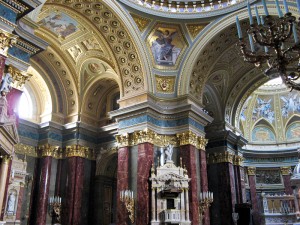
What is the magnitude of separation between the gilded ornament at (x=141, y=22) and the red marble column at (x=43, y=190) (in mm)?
7276

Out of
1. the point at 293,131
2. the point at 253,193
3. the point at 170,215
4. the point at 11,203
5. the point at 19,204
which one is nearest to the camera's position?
the point at 170,215

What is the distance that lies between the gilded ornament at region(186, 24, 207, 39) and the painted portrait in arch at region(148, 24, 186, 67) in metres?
0.43

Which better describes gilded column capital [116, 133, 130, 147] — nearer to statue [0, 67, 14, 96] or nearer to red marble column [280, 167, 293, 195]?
statue [0, 67, 14, 96]

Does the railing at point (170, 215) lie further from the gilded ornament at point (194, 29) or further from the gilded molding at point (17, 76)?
the gilded ornament at point (194, 29)

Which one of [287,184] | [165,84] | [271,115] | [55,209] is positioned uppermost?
[271,115]

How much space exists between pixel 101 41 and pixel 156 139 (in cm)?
492

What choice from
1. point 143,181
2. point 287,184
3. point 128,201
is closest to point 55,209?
point 128,201

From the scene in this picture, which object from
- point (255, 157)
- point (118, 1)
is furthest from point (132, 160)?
point (255, 157)

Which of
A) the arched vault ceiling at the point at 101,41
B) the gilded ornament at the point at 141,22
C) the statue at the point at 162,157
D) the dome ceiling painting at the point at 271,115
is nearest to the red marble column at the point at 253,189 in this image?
the dome ceiling painting at the point at 271,115

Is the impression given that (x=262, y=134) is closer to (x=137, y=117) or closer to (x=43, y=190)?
(x=137, y=117)

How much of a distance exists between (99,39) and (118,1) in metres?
1.97

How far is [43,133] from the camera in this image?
16.0 meters

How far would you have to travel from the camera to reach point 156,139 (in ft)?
44.3

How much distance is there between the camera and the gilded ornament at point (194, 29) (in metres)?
14.6
